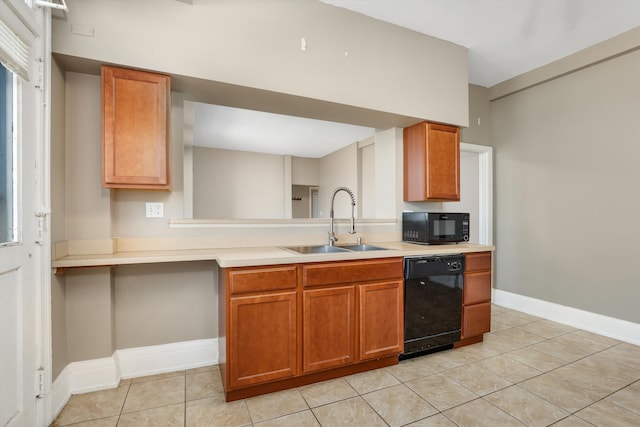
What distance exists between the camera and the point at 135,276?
86.5 inches

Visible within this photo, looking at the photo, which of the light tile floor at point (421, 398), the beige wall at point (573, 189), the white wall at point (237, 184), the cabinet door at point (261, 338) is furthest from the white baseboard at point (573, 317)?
the white wall at point (237, 184)

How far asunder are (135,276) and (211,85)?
146 centimetres

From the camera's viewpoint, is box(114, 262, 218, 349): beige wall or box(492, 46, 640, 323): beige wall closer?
box(114, 262, 218, 349): beige wall

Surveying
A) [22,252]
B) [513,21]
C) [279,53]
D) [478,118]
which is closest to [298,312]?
[22,252]

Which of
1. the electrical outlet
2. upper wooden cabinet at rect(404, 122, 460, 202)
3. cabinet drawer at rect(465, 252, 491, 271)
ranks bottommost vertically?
cabinet drawer at rect(465, 252, 491, 271)

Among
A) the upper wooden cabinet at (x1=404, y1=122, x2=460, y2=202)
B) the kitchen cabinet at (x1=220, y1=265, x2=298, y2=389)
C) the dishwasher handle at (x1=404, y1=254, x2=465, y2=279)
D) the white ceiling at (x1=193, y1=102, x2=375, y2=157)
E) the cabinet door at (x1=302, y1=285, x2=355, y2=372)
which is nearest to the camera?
the kitchen cabinet at (x1=220, y1=265, x2=298, y2=389)

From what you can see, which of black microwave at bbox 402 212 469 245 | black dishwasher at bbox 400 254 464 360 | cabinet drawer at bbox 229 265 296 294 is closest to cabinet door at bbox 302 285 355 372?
cabinet drawer at bbox 229 265 296 294

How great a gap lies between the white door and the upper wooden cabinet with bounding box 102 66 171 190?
12.9 inches

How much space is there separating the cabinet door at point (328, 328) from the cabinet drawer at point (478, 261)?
3.83ft

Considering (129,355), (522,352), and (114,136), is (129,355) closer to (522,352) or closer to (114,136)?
(114,136)

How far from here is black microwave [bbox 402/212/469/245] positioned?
9.07ft

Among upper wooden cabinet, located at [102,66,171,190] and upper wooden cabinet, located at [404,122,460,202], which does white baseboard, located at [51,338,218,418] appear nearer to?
upper wooden cabinet, located at [102,66,171,190]

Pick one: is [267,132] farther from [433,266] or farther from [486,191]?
[433,266]

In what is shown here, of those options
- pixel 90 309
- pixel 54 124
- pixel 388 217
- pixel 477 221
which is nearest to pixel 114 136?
pixel 54 124
